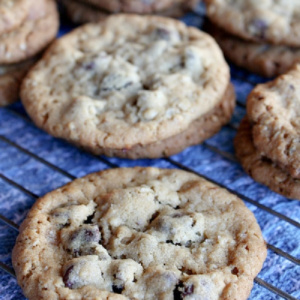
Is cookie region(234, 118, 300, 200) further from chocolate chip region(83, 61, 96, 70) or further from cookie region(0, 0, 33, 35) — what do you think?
cookie region(0, 0, 33, 35)

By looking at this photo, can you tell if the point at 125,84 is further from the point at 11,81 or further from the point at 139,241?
the point at 139,241

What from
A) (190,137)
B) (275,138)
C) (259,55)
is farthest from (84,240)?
(259,55)

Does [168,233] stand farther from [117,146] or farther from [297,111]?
[297,111]

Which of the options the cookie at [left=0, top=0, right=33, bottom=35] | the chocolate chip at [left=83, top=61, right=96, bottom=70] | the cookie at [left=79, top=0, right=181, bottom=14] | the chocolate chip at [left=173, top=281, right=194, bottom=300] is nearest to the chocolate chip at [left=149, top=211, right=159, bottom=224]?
the chocolate chip at [left=173, top=281, right=194, bottom=300]

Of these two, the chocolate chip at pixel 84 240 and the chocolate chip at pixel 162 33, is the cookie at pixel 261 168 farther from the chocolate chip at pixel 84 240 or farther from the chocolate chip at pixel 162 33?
the chocolate chip at pixel 84 240

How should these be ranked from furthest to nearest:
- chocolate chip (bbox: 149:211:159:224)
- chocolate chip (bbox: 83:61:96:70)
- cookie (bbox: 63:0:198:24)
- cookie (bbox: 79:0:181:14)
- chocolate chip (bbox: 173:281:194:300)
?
cookie (bbox: 63:0:198:24) → cookie (bbox: 79:0:181:14) → chocolate chip (bbox: 83:61:96:70) → chocolate chip (bbox: 149:211:159:224) → chocolate chip (bbox: 173:281:194:300)

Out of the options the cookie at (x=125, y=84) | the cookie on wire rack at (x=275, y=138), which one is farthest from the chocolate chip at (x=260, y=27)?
the cookie on wire rack at (x=275, y=138)
